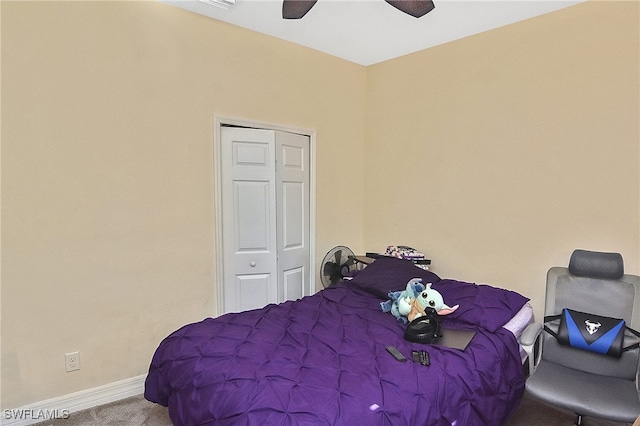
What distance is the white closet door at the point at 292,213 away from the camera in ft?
11.2

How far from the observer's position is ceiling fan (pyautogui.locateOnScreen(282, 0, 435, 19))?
7.21ft

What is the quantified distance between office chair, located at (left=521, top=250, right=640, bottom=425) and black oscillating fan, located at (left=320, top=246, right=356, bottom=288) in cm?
162

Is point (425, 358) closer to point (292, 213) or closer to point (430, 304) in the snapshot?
point (430, 304)

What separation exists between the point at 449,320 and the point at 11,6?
10.8ft

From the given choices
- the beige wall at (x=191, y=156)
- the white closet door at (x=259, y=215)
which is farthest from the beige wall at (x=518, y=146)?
the white closet door at (x=259, y=215)

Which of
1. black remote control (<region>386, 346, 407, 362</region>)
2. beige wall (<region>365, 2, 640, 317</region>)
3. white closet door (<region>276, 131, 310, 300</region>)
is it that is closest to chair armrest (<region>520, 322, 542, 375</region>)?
beige wall (<region>365, 2, 640, 317</region>)

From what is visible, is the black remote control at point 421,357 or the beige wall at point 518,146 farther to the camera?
the beige wall at point 518,146

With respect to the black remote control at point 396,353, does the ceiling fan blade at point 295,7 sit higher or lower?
higher

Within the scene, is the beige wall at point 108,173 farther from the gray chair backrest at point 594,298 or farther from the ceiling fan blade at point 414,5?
the gray chair backrest at point 594,298

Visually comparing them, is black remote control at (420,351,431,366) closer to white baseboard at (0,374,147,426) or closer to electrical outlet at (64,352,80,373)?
white baseboard at (0,374,147,426)

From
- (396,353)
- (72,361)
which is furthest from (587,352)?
(72,361)

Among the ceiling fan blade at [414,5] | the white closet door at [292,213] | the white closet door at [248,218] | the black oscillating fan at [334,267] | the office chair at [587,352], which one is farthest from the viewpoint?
the black oscillating fan at [334,267]

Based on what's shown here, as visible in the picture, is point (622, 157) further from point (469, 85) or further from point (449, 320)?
point (449, 320)

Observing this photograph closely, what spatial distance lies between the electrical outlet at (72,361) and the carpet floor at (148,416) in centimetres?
29
